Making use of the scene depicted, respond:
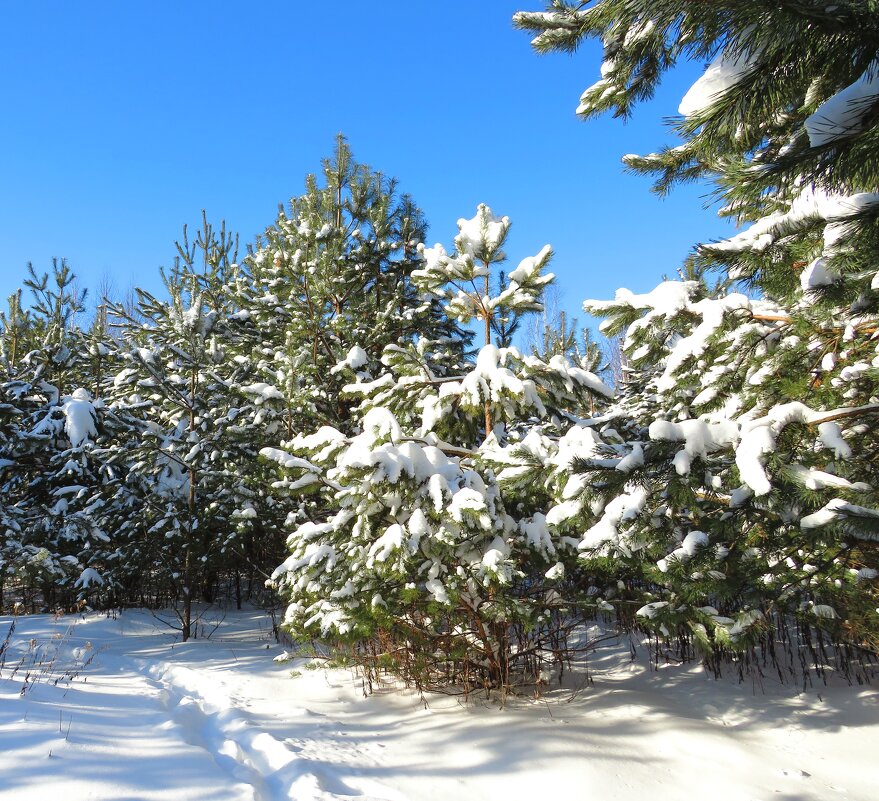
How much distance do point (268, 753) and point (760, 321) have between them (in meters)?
3.99

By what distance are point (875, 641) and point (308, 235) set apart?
280 inches

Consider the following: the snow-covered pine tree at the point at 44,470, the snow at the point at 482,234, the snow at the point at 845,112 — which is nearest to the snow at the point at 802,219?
the snow at the point at 845,112

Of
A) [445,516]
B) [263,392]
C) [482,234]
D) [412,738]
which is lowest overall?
[412,738]

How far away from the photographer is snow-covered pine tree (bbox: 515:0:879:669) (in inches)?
65.1

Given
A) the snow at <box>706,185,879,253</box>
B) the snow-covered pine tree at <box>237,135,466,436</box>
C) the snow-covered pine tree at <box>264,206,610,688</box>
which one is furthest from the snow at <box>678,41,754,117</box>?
the snow-covered pine tree at <box>237,135,466,436</box>

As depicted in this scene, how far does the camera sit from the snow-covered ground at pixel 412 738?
9.87 ft

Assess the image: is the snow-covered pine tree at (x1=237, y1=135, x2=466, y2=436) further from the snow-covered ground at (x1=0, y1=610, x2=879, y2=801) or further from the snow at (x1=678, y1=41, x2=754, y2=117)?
the snow at (x1=678, y1=41, x2=754, y2=117)

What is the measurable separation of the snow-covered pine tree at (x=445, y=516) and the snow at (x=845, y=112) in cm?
197

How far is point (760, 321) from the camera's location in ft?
10.3

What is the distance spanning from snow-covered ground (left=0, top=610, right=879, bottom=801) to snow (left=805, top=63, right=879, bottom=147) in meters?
3.36

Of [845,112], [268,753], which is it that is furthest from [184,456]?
[845,112]

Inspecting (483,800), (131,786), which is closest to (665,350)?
(483,800)

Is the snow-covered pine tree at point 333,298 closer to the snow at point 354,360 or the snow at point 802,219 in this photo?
the snow at point 354,360

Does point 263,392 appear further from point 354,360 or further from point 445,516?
point 445,516
